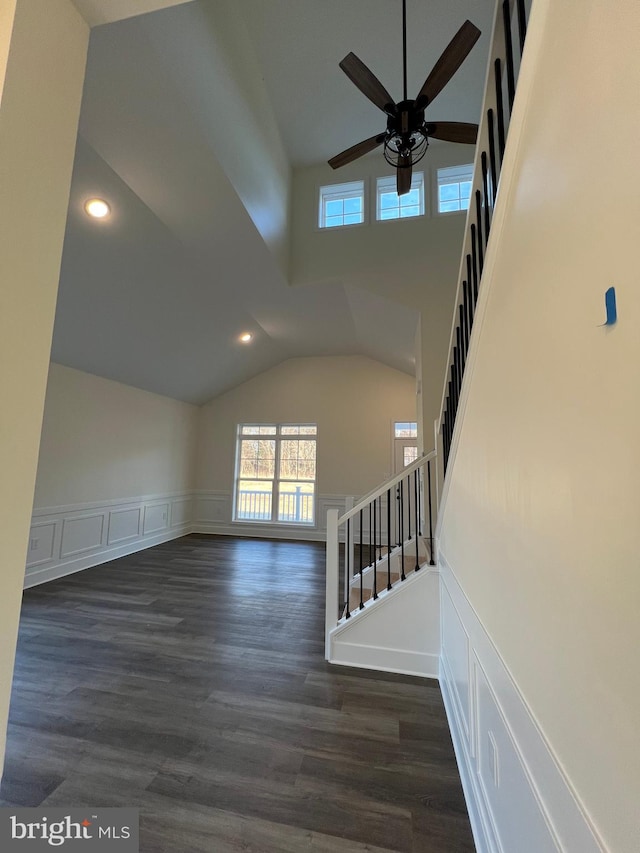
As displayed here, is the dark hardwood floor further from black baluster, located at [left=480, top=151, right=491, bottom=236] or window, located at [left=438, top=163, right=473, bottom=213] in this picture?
window, located at [left=438, top=163, right=473, bottom=213]

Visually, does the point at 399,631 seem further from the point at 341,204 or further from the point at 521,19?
the point at 341,204

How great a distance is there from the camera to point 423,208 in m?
4.50

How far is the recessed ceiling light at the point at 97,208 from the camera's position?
2.99 metres

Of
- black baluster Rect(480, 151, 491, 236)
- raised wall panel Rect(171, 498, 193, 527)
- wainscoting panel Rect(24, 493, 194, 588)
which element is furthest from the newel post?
raised wall panel Rect(171, 498, 193, 527)

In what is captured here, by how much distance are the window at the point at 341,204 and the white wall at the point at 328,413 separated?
2684 millimetres

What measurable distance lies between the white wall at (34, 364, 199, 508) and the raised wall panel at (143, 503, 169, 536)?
281mm

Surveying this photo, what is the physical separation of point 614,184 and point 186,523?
782cm

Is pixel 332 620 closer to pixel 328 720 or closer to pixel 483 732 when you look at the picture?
pixel 328 720

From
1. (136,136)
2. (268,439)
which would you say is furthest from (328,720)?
(268,439)

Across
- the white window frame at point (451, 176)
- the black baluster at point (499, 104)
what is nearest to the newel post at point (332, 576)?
the black baluster at point (499, 104)

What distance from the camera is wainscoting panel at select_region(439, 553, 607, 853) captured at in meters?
0.76

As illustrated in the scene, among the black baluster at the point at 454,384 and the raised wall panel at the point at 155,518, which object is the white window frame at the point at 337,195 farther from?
the raised wall panel at the point at 155,518

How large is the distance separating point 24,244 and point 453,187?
16.9ft

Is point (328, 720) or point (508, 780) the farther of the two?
point (328, 720)
